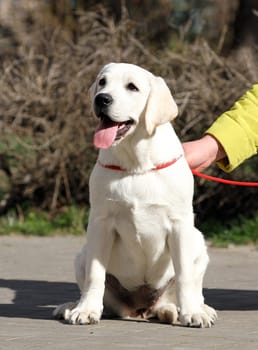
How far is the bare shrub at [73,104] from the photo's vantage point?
378 inches

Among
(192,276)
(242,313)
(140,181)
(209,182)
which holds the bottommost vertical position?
(209,182)

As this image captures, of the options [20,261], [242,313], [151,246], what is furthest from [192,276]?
[20,261]

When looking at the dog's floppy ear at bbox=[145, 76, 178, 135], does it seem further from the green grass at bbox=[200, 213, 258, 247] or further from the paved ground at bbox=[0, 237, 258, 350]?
the green grass at bbox=[200, 213, 258, 247]

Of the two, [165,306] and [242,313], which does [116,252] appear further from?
[242,313]

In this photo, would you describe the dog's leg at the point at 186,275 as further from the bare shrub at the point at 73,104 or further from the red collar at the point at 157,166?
the bare shrub at the point at 73,104

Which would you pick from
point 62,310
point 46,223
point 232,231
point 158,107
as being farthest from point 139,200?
point 46,223

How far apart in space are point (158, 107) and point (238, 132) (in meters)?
0.86

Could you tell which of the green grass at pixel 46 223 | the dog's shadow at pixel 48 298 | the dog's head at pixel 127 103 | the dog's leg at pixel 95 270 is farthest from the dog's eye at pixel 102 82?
the green grass at pixel 46 223

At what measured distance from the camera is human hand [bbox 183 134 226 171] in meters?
5.80

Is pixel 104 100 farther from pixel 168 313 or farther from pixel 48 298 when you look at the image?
pixel 48 298

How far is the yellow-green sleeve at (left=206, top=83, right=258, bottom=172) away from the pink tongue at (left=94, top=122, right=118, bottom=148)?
907mm

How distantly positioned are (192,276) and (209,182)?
14.7ft

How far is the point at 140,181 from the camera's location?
17.1 ft

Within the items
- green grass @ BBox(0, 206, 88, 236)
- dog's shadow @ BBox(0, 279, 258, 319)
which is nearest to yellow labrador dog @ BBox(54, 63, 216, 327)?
dog's shadow @ BBox(0, 279, 258, 319)
